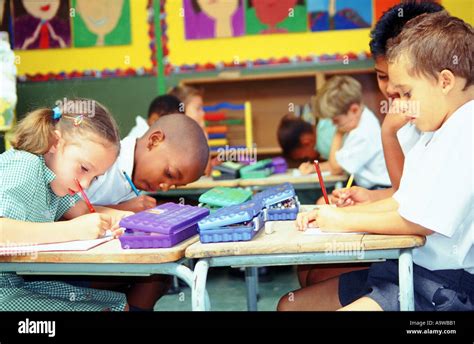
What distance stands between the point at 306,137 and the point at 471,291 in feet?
9.55

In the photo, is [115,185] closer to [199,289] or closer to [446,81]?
[199,289]

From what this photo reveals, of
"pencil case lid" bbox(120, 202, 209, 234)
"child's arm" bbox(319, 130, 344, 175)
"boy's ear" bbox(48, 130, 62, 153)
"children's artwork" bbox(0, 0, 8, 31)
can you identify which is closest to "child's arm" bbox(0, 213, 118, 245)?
"pencil case lid" bbox(120, 202, 209, 234)

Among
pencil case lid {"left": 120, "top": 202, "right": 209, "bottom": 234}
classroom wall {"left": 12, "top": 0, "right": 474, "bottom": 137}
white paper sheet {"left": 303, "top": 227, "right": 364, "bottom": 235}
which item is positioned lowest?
white paper sheet {"left": 303, "top": 227, "right": 364, "bottom": 235}

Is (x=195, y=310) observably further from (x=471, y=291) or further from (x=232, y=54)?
(x=232, y=54)

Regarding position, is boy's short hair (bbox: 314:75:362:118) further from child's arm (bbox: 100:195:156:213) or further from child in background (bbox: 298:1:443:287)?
child's arm (bbox: 100:195:156:213)

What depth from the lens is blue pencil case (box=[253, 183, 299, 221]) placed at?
5.18 ft

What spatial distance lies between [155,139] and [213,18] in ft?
7.85

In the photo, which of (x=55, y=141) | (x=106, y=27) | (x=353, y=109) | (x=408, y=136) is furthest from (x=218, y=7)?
(x=55, y=141)

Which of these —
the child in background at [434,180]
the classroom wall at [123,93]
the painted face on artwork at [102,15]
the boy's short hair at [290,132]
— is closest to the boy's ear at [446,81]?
the child in background at [434,180]

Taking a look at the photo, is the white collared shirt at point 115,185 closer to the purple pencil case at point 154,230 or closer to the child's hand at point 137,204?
the child's hand at point 137,204

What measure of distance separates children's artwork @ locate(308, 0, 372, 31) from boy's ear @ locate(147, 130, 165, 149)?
2396 mm

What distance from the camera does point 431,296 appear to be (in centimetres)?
134

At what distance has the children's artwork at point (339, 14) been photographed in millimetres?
4223
